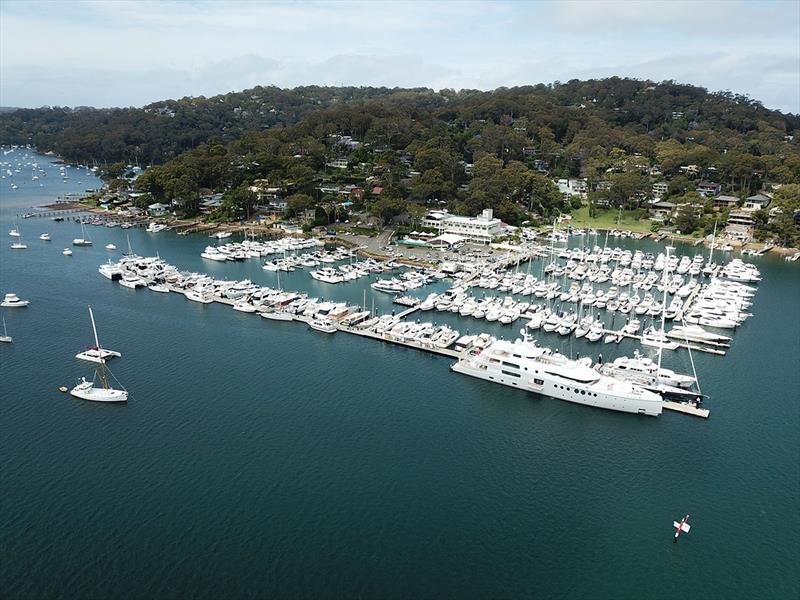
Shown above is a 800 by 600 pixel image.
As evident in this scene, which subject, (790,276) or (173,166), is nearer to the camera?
(790,276)

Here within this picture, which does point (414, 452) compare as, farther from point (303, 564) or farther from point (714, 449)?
point (714, 449)

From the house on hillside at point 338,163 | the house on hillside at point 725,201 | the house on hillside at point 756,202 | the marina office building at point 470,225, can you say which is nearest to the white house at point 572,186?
the house on hillside at point 725,201

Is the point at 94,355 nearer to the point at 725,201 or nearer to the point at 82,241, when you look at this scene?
the point at 82,241

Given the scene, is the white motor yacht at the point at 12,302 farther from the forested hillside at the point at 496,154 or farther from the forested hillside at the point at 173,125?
the forested hillside at the point at 173,125

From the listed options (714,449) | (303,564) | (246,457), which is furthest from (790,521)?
(246,457)

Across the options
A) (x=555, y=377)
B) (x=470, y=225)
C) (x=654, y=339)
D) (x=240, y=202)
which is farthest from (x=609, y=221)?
(x=555, y=377)

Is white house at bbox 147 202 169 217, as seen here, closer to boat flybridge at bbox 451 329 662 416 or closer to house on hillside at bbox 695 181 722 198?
boat flybridge at bbox 451 329 662 416
